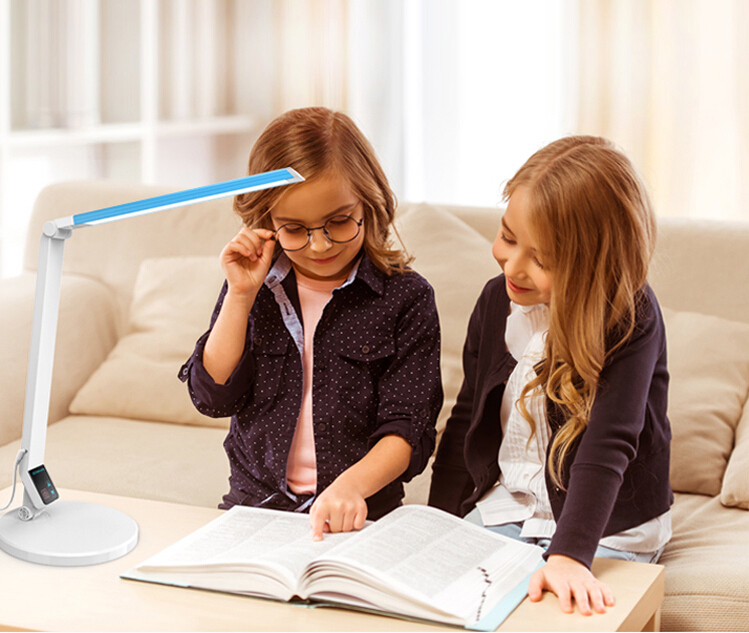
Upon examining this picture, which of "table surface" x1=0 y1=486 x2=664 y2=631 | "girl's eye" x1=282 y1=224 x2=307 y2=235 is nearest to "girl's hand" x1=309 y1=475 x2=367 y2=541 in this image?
"table surface" x1=0 y1=486 x2=664 y2=631

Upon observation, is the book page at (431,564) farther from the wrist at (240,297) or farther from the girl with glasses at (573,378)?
the wrist at (240,297)

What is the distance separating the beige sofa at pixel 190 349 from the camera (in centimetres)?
152

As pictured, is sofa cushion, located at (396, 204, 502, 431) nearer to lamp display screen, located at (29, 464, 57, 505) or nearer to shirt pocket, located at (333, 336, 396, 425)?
shirt pocket, located at (333, 336, 396, 425)

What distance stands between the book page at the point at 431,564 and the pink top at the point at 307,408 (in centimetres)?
27

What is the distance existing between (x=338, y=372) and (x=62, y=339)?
3.00ft

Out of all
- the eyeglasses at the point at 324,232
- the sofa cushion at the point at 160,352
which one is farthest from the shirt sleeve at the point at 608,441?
the sofa cushion at the point at 160,352

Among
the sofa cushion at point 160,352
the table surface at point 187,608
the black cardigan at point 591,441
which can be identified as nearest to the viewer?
the table surface at point 187,608

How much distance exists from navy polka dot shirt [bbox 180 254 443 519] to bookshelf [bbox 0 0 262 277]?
1689mm

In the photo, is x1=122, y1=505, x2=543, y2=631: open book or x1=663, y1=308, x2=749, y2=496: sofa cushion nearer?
x1=122, y1=505, x2=543, y2=631: open book

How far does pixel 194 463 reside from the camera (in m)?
1.71

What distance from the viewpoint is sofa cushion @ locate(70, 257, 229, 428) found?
190cm

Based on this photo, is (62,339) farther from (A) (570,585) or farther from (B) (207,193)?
(A) (570,585)

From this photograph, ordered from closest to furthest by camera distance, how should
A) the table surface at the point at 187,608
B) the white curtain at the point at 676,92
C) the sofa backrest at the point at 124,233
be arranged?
1. the table surface at the point at 187,608
2. the sofa backrest at the point at 124,233
3. the white curtain at the point at 676,92

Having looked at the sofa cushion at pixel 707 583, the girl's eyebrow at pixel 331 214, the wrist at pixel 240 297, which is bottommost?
the sofa cushion at pixel 707 583
